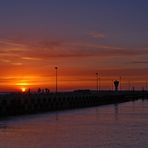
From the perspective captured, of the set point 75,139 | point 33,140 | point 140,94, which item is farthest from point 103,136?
point 140,94

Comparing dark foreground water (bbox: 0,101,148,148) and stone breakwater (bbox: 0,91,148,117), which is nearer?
dark foreground water (bbox: 0,101,148,148)

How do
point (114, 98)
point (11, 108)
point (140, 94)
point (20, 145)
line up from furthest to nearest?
point (140, 94)
point (114, 98)
point (11, 108)
point (20, 145)

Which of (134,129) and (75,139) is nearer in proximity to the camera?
(75,139)

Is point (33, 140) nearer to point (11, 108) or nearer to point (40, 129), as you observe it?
point (40, 129)

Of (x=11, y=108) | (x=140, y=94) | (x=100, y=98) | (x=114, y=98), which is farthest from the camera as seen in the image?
(x=140, y=94)

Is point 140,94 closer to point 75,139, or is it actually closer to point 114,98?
point 114,98

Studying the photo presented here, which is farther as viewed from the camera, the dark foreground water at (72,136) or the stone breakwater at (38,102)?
the stone breakwater at (38,102)

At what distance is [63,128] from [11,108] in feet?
73.6

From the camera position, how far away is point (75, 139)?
34688 millimetres

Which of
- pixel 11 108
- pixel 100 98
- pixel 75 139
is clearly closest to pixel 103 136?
pixel 75 139

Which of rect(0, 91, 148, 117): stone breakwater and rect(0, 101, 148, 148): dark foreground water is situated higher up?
rect(0, 91, 148, 117): stone breakwater

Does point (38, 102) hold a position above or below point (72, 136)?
above

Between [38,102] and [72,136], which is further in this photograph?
[38,102]

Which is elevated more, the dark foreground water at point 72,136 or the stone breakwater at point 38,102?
the stone breakwater at point 38,102
